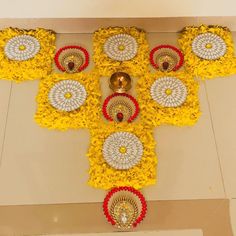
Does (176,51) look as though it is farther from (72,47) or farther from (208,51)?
(72,47)

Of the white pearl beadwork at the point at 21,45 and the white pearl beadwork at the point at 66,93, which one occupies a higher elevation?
the white pearl beadwork at the point at 21,45

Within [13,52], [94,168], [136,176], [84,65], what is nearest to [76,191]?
[94,168]

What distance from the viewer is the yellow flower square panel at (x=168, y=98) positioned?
4.65ft

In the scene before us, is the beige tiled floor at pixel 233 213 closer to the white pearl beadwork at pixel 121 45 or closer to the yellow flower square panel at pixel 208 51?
the yellow flower square panel at pixel 208 51

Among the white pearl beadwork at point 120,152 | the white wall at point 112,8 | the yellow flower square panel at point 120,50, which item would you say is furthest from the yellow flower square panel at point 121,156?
the white wall at point 112,8

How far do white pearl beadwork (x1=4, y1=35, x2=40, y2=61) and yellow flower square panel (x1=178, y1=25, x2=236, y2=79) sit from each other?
64 centimetres

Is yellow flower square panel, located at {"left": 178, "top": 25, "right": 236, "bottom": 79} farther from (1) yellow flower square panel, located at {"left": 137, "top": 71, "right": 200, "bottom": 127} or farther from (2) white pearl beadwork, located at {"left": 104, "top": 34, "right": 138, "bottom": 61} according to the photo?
(2) white pearl beadwork, located at {"left": 104, "top": 34, "right": 138, "bottom": 61}

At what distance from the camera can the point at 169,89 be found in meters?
1.48

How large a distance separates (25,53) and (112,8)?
41 cm

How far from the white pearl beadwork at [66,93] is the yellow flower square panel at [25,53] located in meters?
0.10

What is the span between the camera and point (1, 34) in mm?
1615

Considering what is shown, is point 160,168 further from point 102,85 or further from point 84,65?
point 84,65

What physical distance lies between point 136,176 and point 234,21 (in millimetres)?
847

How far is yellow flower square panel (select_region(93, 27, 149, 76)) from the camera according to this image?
1537 millimetres
